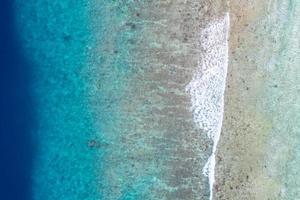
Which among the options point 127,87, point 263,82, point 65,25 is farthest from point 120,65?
point 263,82

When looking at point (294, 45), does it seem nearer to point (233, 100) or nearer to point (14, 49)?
point (233, 100)

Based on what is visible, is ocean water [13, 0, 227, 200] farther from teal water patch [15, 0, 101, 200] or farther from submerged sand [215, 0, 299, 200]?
submerged sand [215, 0, 299, 200]

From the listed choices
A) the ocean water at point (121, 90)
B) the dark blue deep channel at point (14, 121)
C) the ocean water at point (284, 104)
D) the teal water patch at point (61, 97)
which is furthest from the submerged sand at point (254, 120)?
the dark blue deep channel at point (14, 121)

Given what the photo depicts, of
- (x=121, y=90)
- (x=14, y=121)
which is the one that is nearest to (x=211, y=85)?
(x=121, y=90)

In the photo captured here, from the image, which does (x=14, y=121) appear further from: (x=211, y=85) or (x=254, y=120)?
(x=254, y=120)

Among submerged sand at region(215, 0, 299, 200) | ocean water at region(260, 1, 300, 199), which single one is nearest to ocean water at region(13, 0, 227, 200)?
submerged sand at region(215, 0, 299, 200)

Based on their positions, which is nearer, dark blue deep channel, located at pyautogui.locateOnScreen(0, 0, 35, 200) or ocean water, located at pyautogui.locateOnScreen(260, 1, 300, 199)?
ocean water, located at pyautogui.locateOnScreen(260, 1, 300, 199)
